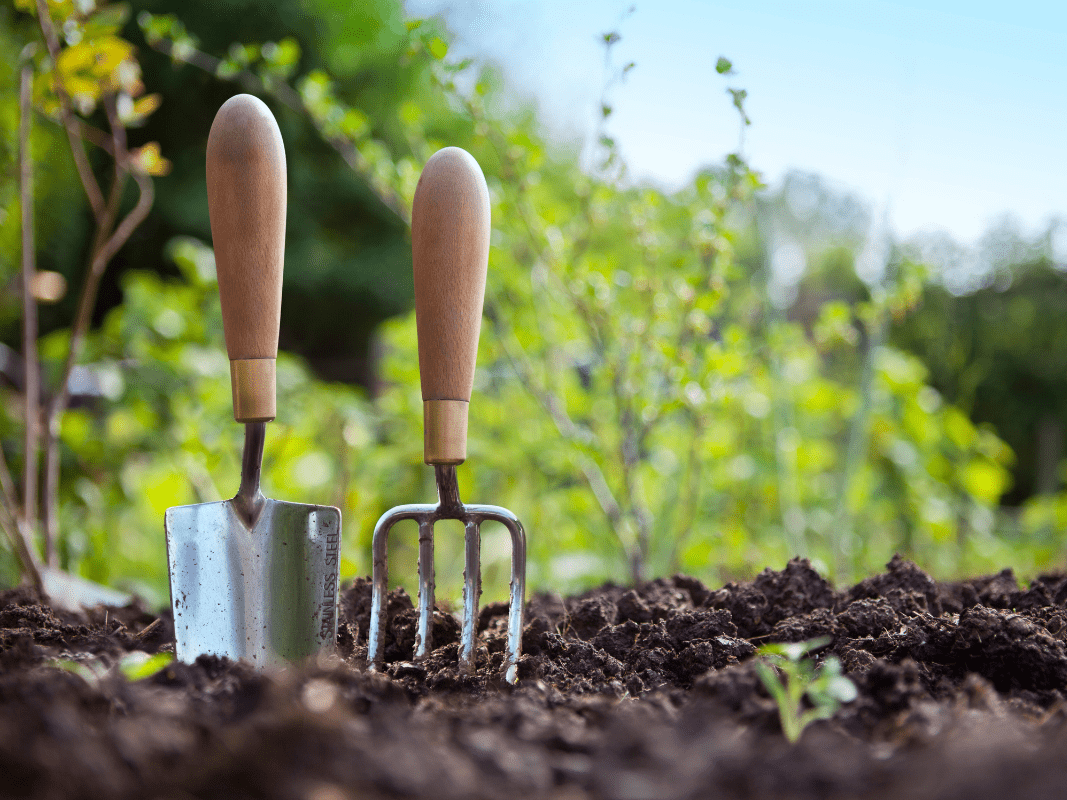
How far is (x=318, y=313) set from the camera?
591cm

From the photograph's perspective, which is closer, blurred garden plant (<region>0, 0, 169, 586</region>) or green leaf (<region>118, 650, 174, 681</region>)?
green leaf (<region>118, 650, 174, 681</region>)

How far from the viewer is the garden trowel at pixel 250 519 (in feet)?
2.50

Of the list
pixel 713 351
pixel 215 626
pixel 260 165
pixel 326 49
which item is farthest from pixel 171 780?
pixel 326 49

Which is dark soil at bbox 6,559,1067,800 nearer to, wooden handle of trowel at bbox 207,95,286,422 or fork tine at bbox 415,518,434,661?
fork tine at bbox 415,518,434,661

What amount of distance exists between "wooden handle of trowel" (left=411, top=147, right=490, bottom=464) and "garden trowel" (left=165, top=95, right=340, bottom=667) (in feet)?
0.54

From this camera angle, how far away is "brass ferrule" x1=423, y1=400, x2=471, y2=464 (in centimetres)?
76

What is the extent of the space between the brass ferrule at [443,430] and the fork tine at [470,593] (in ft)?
0.26

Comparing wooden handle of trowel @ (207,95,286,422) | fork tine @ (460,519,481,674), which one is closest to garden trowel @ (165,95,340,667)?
wooden handle of trowel @ (207,95,286,422)

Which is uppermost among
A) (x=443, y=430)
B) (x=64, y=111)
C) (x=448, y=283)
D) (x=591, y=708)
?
(x=64, y=111)

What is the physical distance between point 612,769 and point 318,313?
19.2 ft

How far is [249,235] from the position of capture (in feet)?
2.55

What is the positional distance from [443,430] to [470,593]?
0.17 m

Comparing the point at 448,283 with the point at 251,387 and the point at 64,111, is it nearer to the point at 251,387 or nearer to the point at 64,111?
the point at 251,387

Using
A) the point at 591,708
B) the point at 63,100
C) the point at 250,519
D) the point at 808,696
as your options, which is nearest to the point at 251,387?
the point at 250,519
